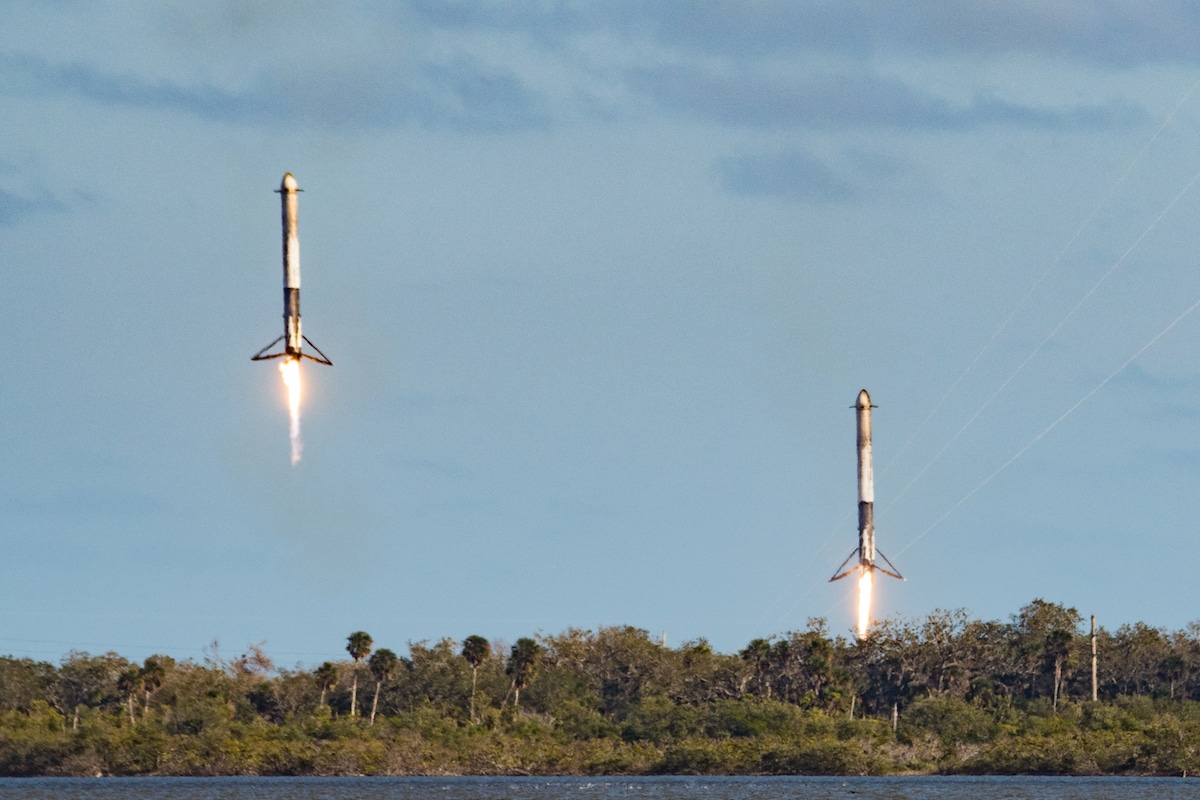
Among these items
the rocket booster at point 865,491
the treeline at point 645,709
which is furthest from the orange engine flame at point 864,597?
the treeline at point 645,709

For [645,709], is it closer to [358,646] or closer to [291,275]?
[358,646]

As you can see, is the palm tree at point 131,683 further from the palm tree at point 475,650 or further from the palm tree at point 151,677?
the palm tree at point 475,650

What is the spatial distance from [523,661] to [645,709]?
9.41 meters

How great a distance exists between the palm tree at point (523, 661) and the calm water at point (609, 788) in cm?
966

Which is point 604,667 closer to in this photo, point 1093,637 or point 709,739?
point 709,739

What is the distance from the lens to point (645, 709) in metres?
143

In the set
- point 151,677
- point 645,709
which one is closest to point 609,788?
point 645,709

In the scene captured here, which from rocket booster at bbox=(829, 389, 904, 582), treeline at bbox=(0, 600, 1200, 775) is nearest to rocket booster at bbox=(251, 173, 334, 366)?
rocket booster at bbox=(829, 389, 904, 582)

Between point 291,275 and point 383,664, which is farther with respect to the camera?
point 383,664

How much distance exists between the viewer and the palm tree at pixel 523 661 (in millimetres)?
143125

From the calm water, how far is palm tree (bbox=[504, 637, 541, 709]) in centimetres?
966

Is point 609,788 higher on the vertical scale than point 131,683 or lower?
lower

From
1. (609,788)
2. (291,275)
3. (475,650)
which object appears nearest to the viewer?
(291,275)

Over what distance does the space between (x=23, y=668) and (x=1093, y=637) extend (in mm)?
83297
